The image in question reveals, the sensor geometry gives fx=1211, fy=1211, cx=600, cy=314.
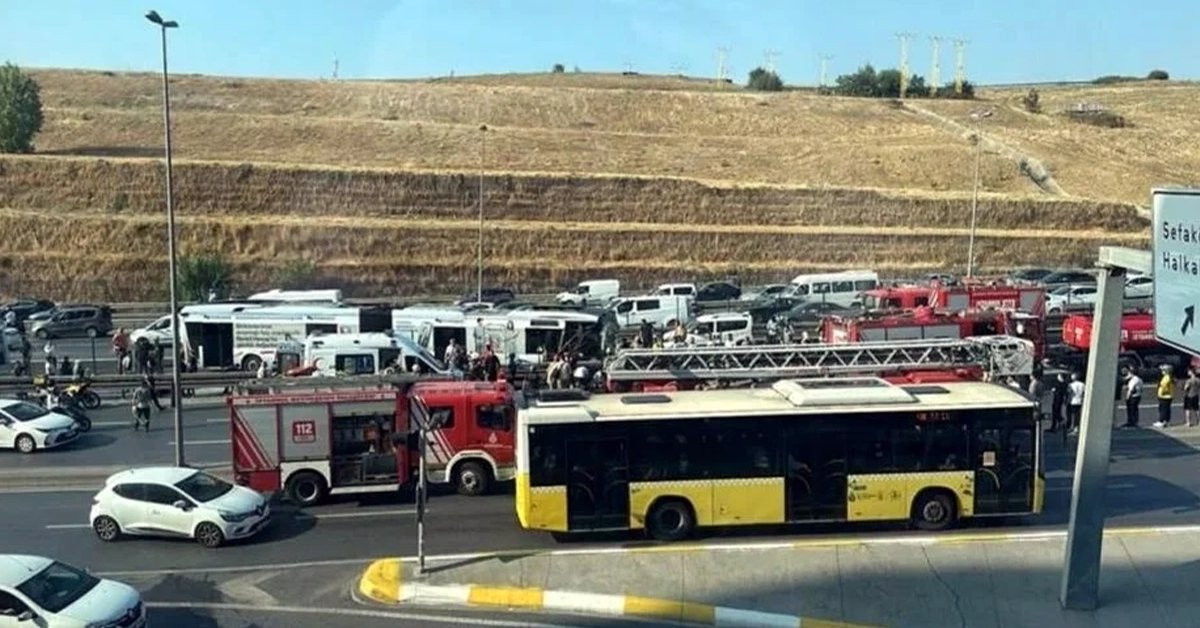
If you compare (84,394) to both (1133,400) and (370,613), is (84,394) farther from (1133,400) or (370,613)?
(1133,400)

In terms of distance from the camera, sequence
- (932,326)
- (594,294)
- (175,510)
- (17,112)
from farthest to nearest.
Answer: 1. (17,112)
2. (594,294)
3. (932,326)
4. (175,510)

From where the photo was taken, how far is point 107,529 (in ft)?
58.7

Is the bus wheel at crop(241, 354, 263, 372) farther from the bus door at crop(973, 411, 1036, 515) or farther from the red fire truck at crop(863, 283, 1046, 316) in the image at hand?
the bus door at crop(973, 411, 1036, 515)

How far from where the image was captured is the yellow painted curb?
48.5 feet

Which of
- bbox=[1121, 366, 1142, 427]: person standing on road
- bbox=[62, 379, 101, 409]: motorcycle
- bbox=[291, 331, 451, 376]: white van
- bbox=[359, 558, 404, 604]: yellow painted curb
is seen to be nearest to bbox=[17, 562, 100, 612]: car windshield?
bbox=[359, 558, 404, 604]: yellow painted curb

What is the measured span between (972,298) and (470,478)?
67.2 feet

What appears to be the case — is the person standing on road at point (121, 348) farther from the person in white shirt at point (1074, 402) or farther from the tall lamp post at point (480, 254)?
the person in white shirt at point (1074, 402)

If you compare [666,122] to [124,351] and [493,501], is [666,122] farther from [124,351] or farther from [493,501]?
[493,501]

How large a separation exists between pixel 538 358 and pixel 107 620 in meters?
21.4

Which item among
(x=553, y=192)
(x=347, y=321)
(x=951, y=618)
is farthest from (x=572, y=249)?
(x=951, y=618)

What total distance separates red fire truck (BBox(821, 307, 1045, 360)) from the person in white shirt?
16.9 ft

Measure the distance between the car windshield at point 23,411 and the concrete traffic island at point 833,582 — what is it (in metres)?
13.8

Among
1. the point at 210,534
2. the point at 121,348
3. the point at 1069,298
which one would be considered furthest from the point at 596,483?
the point at 1069,298

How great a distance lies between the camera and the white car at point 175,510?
17484 mm
